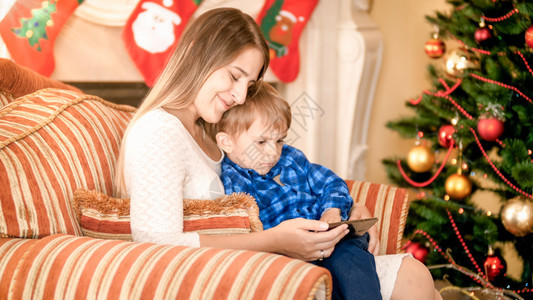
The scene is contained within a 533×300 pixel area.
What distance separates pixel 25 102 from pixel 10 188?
0.32m

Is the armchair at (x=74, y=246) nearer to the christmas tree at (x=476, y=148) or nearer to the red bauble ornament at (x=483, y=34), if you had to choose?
the christmas tree at (x=476, y=148)

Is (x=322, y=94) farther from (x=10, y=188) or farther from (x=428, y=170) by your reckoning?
(x=10, y=188)

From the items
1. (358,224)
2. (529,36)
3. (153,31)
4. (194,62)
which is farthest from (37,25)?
(529,36)

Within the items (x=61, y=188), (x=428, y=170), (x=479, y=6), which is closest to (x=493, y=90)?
(x=479, y=6)

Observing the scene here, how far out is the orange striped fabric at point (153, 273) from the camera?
809mm

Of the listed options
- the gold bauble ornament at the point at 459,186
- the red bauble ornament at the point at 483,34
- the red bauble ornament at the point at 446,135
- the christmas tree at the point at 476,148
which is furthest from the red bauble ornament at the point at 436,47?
the gold bauble ornament at the point at 459,186

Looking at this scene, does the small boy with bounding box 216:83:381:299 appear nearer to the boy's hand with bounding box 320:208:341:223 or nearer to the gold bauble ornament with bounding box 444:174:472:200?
the boy's hand with bounding box 320:208:341:223

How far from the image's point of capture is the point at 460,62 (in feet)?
6.84

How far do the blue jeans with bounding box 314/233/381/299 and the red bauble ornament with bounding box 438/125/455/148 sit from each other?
1.10 meters

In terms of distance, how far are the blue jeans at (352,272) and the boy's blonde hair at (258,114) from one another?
1.16ft

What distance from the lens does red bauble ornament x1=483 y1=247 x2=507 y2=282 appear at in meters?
1.99

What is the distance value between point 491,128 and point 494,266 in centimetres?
52

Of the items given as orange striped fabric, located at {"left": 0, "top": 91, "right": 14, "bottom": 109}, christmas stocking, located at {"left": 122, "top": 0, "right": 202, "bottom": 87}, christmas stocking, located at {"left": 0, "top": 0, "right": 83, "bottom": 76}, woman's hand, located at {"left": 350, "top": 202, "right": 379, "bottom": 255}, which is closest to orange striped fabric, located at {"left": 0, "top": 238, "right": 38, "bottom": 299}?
orange striped fabric, located at {"left": 0, "top": 91, "right": 14, "bottom": 109}

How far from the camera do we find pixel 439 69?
2320 millimetres
